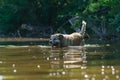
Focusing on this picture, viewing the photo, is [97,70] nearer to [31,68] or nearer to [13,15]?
[31,68]

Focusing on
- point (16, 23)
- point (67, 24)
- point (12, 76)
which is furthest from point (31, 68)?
point (16, 23)

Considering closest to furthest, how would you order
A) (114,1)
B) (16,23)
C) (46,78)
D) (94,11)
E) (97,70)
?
(46,78), (97,70), (114,1), (94,11), (16,23)

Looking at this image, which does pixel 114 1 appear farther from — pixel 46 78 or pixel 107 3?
pixel 46 78

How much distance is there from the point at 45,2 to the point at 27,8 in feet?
10.9

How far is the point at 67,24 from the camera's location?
Answer: 50.4 meters

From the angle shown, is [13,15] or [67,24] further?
[13,15]

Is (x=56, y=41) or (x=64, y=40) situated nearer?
(x=56, y=41)

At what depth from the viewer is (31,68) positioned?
A: 12766mm

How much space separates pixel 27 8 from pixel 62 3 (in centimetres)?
503

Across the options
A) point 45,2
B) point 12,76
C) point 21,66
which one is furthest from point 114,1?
point 45,2

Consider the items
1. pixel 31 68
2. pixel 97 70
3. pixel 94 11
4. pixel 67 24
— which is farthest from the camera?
pixel 67 24

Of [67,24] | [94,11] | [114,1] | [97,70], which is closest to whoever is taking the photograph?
[97,70]

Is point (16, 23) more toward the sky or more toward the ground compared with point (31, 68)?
more toward the sky

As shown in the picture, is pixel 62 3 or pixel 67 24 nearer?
pixel 67 24
